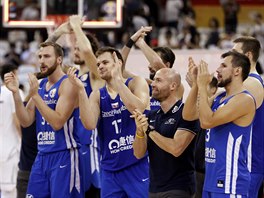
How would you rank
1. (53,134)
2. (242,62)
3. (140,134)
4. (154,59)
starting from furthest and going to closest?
(154,59) → (53,134) → (140,134) → (242,62)

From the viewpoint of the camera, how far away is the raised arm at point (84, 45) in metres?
10.8

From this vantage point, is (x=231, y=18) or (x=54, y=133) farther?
(x=231, y=18)

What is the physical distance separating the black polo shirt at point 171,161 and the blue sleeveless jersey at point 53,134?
1.50 meters

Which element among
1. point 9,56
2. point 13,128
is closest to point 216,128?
point 13,128

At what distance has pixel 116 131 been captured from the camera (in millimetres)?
9875

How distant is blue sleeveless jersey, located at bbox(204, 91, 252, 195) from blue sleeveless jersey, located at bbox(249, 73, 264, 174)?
831 millimetres

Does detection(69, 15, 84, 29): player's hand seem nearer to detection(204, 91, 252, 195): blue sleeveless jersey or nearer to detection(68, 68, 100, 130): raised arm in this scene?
detection(68, 68, 100, 130): raised arm

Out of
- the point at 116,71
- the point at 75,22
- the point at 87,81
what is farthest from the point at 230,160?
the point at 75,22

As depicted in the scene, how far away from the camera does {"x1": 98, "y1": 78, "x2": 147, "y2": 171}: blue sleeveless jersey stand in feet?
32.3

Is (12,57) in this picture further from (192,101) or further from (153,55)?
(192,101)

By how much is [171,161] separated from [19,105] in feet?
7.38

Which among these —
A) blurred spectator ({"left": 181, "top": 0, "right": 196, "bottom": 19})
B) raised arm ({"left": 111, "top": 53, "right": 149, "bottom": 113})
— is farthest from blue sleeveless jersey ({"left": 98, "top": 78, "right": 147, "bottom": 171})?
blurred spectator ({"left": 181, "top": 0, "right": 196, "bottom": 19})

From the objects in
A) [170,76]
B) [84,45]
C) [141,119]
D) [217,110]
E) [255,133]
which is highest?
[84,45]

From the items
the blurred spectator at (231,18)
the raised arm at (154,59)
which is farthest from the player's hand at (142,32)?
the blurred spectator at (231,18)
